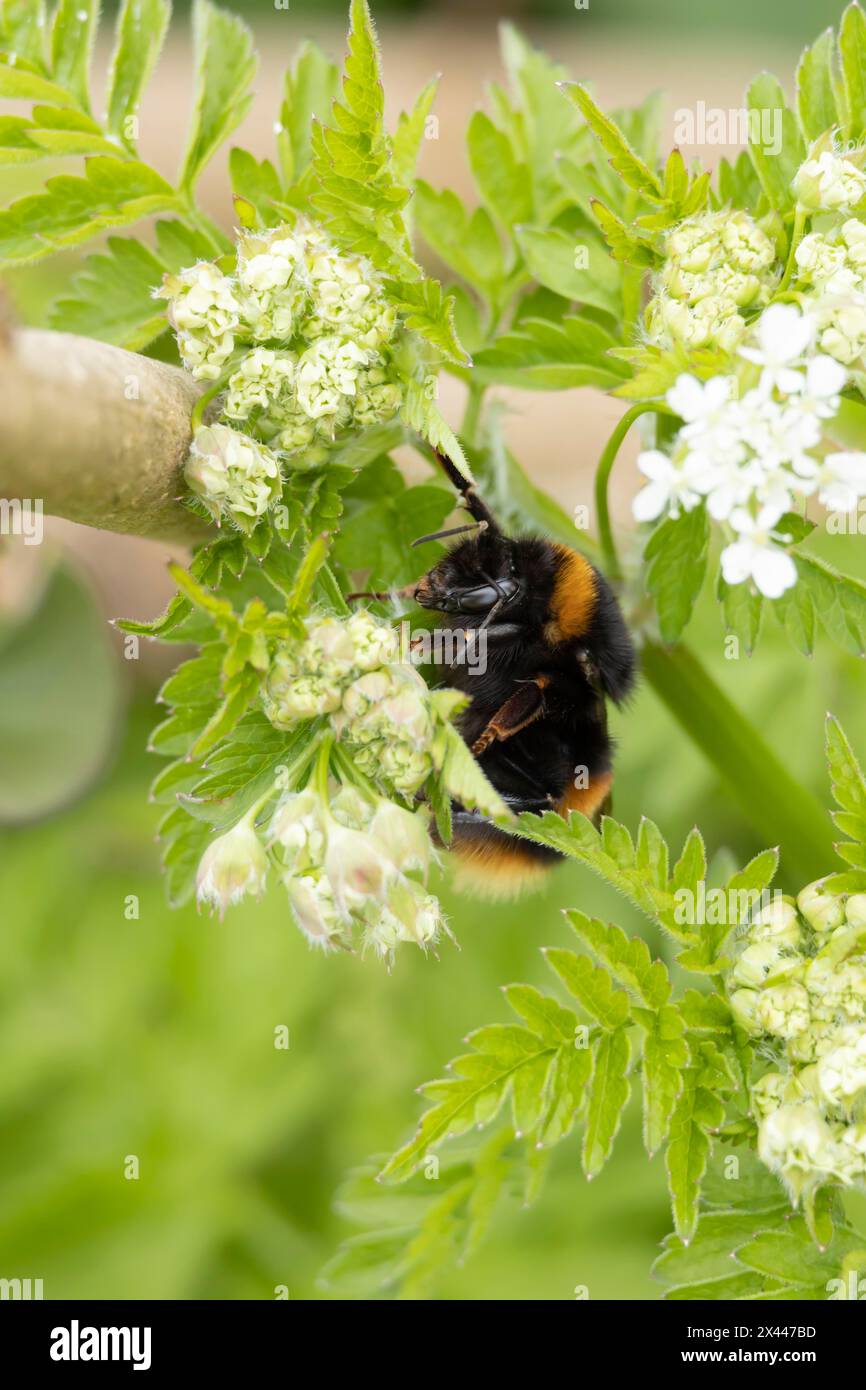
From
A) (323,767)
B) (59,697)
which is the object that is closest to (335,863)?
(323,767)

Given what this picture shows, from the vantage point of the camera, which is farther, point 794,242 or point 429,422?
point 794,242

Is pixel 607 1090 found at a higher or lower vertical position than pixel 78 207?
lower

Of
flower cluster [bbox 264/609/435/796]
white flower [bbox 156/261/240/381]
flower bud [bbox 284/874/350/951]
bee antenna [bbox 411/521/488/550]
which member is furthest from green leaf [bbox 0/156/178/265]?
flower bud [bbox 284/874/350/951]

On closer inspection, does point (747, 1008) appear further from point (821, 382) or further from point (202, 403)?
point (202, 403)

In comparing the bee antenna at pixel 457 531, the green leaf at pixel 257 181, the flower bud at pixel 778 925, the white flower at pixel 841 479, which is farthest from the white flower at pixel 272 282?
the flower bud at pixel 778 925

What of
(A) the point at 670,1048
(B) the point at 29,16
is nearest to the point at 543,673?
(A) the point at 670,1048

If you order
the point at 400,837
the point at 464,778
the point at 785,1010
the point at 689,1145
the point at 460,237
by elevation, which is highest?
the point at 460,237

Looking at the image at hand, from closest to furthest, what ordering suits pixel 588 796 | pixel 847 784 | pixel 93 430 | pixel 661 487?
pixel 93 430 → pixel 661 487 → pixel 847 784 → pixel 588 796
